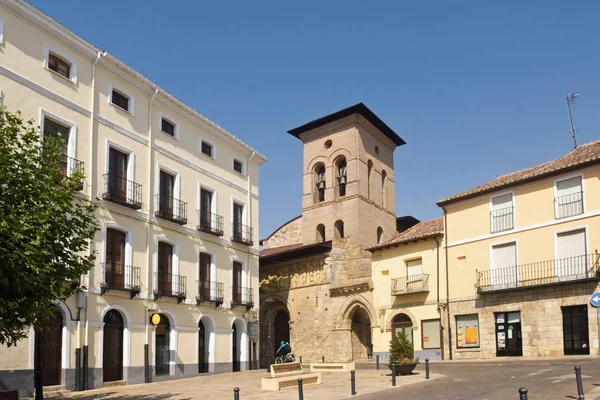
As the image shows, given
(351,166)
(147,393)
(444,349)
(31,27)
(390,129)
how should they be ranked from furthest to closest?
(390,129)
(351,166)
(444,349)
(31,27)
(147,393)

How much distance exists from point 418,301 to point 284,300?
11409mm

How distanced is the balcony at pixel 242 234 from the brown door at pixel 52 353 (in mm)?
11473

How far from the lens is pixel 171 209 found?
27.9 m

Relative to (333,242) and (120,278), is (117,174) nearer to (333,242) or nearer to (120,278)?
(120,278)

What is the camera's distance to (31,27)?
853 inches

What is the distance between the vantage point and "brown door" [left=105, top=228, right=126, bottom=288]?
78.7ft

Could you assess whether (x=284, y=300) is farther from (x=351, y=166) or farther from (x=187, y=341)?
(x=187, y=341)

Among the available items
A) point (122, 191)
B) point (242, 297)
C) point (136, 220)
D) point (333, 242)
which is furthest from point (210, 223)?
point (333, 242)

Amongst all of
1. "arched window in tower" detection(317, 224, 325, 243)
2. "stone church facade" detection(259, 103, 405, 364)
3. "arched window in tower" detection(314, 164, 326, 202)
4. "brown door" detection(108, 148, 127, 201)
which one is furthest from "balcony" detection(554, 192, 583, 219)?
"arched window in tower" detection(314, 164, 326, 202)

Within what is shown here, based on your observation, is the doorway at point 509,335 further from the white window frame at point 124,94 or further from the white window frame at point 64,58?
the white window frame at point 64,58

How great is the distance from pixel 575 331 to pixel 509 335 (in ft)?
10.4

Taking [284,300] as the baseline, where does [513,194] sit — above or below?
above

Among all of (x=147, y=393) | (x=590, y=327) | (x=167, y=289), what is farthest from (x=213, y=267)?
(x=590, y=327)

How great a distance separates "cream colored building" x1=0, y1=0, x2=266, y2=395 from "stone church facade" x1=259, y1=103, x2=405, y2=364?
21.0 feet
